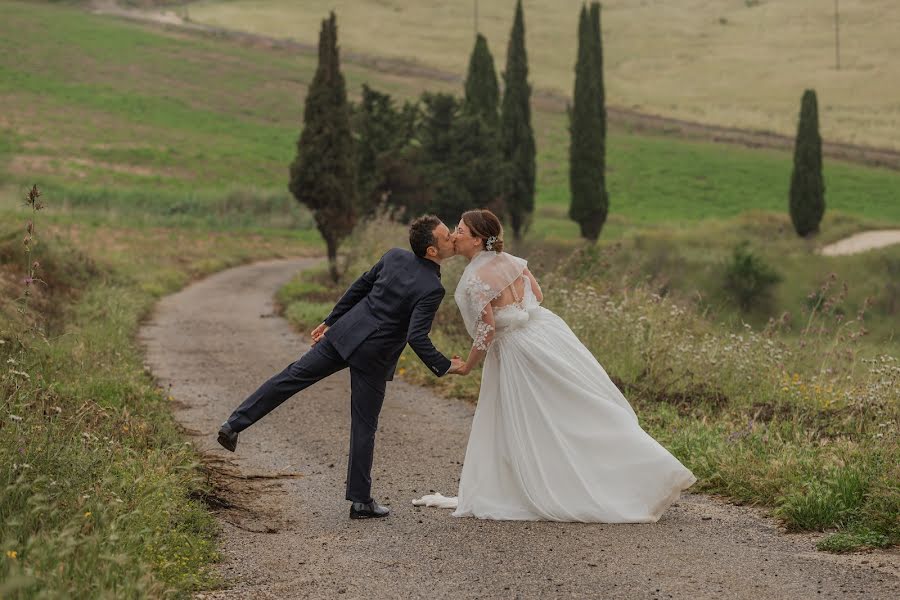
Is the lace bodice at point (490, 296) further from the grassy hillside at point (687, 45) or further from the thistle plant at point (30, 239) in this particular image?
the grassy hillside at point (687, 45)

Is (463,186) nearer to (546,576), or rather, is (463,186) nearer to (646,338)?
(646,338)

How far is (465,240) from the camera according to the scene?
7.50 m

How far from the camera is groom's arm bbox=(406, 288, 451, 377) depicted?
23.4 ft

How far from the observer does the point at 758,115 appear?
7981 cm

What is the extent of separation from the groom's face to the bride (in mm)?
154

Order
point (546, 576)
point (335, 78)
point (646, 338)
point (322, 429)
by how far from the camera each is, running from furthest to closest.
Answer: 1. point (335, 78)
2. point (646, 338)
3. point (322, 429)
4. point (546, 576)

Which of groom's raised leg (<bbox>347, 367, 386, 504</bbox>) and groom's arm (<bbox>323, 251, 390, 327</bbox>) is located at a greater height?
groom's arm (<bbox>323, 251, 390, 327</bbox>)

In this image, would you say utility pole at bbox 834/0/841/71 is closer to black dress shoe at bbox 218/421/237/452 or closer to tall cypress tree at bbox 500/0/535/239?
tall cypress tree at bbox 500/0/535/239

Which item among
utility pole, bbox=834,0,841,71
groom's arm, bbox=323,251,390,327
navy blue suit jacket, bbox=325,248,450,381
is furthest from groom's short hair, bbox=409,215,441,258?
utility pole, bbox=834,0,841,71

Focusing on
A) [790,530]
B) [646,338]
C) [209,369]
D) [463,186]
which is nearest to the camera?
[790,530]

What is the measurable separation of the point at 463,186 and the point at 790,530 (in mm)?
35374

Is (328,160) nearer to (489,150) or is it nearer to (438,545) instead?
(489,150)

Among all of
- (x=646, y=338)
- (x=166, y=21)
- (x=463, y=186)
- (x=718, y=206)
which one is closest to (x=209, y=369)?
(x=646, y=338)

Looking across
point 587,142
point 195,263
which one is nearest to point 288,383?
point 195,263
